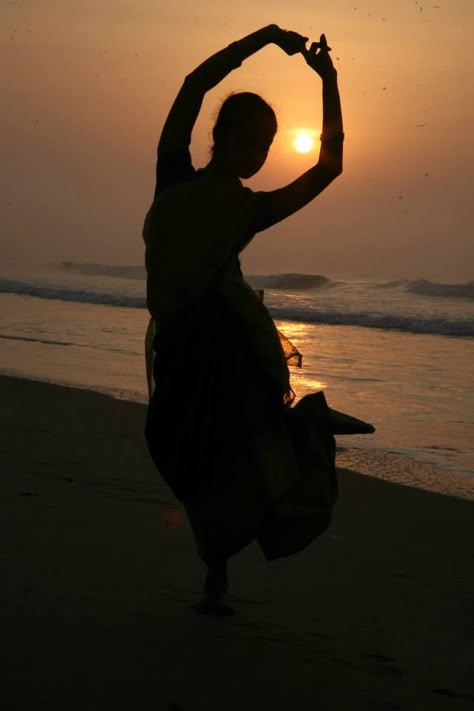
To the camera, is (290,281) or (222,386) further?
(290,281)

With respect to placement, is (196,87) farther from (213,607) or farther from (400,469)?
(400,469)

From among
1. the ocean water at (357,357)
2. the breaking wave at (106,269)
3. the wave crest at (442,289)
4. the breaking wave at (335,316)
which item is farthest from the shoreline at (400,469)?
the breaking wave at (106,269)

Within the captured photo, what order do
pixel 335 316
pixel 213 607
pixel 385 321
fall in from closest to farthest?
pixel 213 607 → pixel 385 321 → pixel 335 316

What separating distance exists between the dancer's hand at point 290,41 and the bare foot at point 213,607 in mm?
1750

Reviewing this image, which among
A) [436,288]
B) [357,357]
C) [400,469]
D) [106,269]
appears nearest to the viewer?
[400,469]

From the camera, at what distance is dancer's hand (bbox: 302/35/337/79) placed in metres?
3.63

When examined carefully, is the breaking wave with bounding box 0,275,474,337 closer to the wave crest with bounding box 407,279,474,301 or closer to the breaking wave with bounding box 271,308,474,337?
the breaking wave with bounding box 271,308,474,337

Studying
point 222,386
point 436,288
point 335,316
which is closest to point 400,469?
point 222,386

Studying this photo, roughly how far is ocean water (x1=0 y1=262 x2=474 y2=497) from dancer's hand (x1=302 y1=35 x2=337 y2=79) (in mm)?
3662

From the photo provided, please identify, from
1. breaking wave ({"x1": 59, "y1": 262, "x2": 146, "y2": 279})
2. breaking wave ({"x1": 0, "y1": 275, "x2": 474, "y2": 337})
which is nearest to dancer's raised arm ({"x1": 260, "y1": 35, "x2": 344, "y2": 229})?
breaking wave ({"x1": 0, "y1": 275, "x2": 474, "y2": 337})

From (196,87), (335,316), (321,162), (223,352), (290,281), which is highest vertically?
(196,87)

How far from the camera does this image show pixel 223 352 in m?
3.85

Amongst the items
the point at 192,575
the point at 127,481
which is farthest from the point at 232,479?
the point at 127,481

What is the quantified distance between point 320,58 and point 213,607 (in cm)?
177
